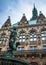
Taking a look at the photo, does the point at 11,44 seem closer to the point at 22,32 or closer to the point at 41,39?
the point at 41,39

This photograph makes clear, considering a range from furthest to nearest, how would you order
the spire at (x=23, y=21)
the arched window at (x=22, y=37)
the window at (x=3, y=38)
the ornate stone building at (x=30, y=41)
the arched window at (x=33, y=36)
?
the spire at (x=23, y=21) → the window at (x=3, y=38) → the arched window at (x=22, y=37) → the arched window at (x=33, y=36) → the ornate stone building at (x=30, y=41)

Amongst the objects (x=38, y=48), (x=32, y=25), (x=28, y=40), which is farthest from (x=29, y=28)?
(x=38, y=48)

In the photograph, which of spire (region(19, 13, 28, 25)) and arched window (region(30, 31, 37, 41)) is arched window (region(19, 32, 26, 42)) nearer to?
arched window (region(30, 31, 37, 41))

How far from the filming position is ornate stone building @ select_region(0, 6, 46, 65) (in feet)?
68.3

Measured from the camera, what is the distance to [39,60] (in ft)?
67.6

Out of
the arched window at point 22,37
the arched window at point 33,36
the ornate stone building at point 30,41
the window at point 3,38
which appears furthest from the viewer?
the window at point 3,38

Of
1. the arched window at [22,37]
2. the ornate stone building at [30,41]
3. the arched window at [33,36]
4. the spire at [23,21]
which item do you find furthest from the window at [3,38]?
the arched window at [33,36]

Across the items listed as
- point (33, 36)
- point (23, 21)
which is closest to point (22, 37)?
point (33, 36)

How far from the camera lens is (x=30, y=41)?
79.2ft

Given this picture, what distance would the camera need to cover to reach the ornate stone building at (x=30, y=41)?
20.8 meters

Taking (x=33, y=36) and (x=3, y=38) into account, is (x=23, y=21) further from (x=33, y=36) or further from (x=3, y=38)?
(x=3, y=38)

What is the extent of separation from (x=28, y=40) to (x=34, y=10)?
2036 centimetres

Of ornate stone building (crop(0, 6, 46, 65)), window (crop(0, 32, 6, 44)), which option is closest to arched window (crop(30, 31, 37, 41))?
ornate stone building (crop(0, 6, 46, 65))

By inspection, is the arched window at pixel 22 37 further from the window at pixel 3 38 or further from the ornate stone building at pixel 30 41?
the window at pixel 3 38
